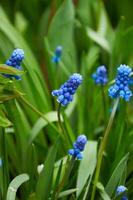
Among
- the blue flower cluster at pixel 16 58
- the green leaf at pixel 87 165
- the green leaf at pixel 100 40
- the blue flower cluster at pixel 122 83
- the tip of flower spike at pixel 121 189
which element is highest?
the green leaf at pixel 100 40

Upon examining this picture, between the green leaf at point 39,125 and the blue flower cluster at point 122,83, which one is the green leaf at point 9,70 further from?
the green leaf at point 39,125

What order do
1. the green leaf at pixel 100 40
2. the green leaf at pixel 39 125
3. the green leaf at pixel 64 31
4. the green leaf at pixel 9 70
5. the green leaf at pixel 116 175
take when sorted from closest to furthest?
1. the green leaf at pixel 9 70
2. the green leaf at pixel 116 175
3. the green leaf at pixel 39 125
4. the green leaf at pixel 64 31
5. the green leaf at pixel 100 40

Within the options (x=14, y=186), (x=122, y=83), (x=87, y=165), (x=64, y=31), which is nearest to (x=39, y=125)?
(x=87, y=165)

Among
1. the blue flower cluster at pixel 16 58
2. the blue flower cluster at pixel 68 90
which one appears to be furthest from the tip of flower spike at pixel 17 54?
the blue flower cluster at pixel 68 90

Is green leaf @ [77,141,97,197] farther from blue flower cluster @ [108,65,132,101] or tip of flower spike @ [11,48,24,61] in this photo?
tip of flower spike @ [11,48,24,61]

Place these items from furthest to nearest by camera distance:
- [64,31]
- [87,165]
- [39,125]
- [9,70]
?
[64,31] < [39,125] < [87,165] < [9,70]

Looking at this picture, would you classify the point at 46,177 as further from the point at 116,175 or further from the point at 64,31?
the point at 64,31

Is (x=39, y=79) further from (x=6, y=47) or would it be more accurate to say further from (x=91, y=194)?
(x=91, y=194)
